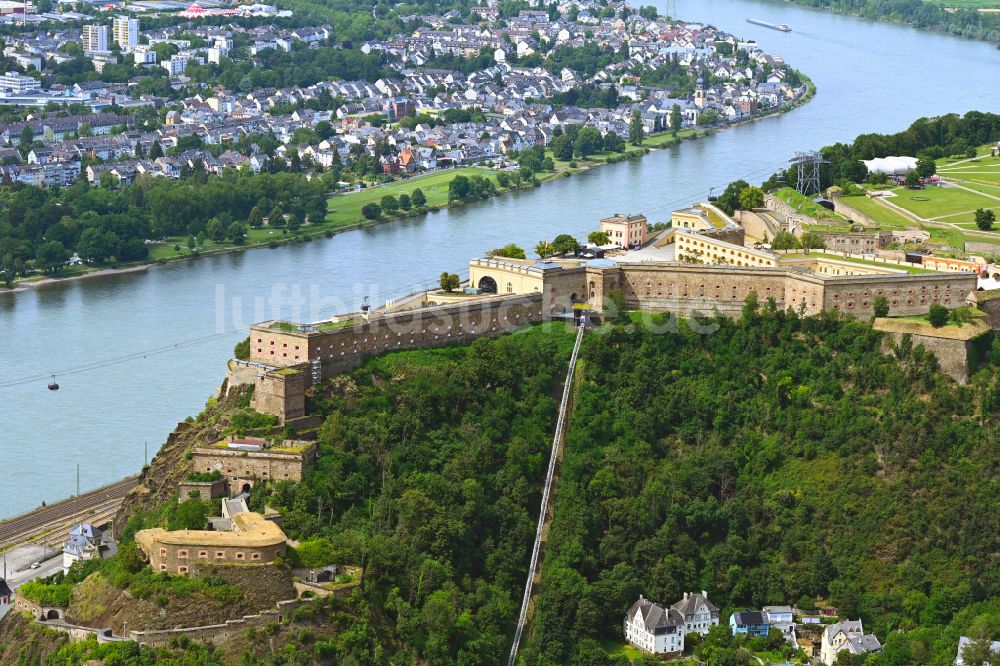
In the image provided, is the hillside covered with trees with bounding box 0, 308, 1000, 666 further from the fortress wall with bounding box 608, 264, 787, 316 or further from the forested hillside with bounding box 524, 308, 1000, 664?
the fortress wall with bounding box 608, 264, 787, 316

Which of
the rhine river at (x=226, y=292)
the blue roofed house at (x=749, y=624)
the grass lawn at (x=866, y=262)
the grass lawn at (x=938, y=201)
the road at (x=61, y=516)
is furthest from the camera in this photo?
the grass lawn at (x=938, y=201)

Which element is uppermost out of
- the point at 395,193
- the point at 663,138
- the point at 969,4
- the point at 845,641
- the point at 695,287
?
the point at 969,4

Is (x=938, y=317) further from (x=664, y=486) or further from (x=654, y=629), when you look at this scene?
(x=654, y=629)

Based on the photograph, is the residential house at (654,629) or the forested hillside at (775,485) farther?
the forested hillside at (775,485)

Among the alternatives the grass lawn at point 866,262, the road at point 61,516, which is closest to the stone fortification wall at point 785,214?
the grass lawn at point 866,262

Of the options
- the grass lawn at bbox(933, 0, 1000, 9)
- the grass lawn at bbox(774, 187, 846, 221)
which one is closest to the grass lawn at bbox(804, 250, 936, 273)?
→ the grass lawn at bbox(774, 187, 846, 221)

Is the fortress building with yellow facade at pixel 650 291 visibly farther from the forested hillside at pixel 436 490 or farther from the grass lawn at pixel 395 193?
the grass lawn at pixel 395 193

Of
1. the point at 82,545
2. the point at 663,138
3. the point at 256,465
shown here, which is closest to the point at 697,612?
the point at 256,465
